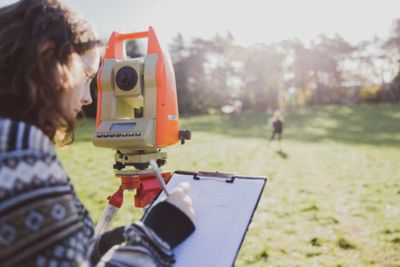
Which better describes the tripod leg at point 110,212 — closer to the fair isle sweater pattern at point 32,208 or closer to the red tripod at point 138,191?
the red tripod at point 138,191

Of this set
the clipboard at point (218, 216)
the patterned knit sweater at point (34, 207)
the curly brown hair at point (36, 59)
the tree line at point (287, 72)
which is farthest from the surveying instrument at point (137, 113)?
the tree line at point (287, 72)

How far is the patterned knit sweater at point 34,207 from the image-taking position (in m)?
0.79

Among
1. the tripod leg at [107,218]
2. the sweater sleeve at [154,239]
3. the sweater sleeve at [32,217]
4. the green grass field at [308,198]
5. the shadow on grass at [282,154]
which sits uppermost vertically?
the sweater sleeve at [32,217]

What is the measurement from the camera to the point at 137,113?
2.12 meters

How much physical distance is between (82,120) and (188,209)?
65cm

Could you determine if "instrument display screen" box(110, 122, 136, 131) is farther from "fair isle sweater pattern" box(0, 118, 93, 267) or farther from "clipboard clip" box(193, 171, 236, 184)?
"fair isle sweater pattern" box(0, 118, 93, 267)

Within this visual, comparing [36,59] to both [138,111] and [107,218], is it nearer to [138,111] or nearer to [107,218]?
[138,111]

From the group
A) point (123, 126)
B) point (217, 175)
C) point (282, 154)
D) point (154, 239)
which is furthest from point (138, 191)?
point (282, 154)

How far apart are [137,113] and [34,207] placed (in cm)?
135

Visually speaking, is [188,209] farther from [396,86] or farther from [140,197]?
[396,86]

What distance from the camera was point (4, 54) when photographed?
3.18ft

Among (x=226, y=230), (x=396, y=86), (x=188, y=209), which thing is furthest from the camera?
(x=396, y=86)

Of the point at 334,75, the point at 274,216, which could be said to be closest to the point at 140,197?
the point at 274,216

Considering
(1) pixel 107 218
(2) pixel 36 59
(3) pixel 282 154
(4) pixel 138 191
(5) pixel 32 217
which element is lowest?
(3) pixel 282 154
